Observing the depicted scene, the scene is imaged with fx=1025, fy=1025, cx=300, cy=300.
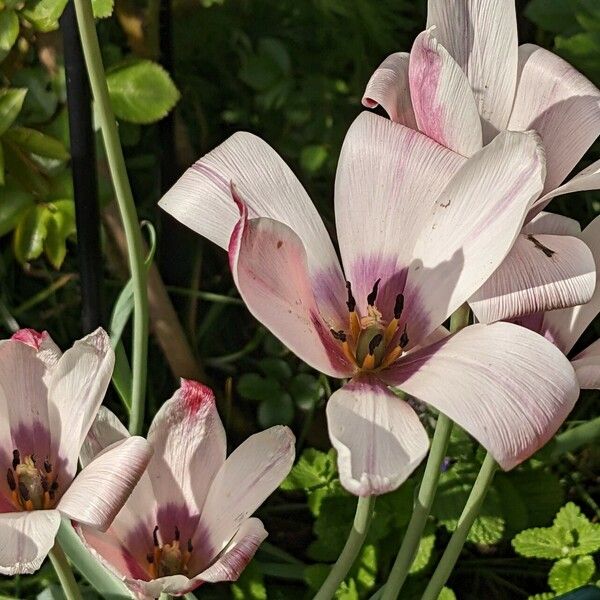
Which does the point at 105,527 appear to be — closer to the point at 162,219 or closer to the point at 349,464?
the point at 349,464

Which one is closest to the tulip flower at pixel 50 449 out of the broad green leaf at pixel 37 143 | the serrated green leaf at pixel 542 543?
the broad green leaf at pixel 37 143

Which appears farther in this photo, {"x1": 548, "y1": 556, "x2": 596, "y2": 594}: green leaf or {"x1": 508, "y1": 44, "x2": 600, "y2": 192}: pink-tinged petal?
{"x1": 548, "y1": 556, "x2": 596, "y2": 594}: green leaf

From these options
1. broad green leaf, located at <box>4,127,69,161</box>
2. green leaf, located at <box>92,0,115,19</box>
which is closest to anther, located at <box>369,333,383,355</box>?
green leaf, located at <box>92,0,115,19</box>

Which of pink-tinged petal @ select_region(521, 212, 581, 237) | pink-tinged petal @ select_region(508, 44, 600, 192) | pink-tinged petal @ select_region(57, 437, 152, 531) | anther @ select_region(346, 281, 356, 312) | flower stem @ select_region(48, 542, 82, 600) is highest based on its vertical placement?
pink-tinged petal @ select_region(508, 44, 600, 192)

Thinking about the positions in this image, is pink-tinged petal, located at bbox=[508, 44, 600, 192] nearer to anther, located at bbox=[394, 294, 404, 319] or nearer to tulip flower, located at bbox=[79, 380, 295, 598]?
anther, located at bbox=[394, 294, 404, 319]

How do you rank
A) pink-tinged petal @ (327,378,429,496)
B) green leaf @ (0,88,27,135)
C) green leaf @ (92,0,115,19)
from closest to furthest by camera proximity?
pink-tinged petal @ (327,378,429,496), green leaf @ (92,0,115,19), green leaf @ (0,88,27,135)

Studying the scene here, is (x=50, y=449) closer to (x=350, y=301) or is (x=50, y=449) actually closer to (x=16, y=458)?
(x=16, y=458)

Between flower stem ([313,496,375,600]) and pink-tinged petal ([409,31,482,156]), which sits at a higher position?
pink-tinged petal ([409,31,482,156])
